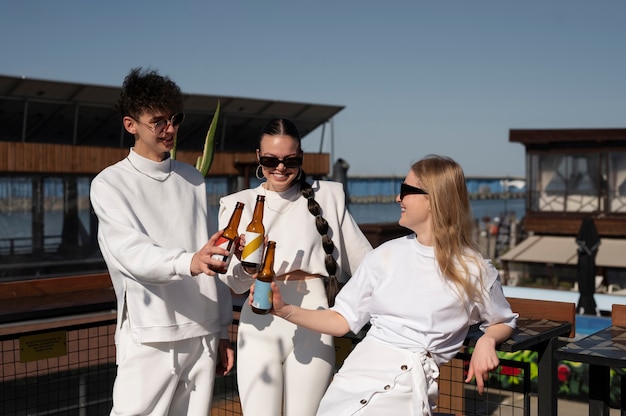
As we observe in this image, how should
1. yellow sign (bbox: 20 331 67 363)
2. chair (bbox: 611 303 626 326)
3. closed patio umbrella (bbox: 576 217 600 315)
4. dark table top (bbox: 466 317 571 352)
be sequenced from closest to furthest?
dark table top (bbox: 466 317 571 352), chair (bbox: 611 303 626 326), yellow sign (bbox: 20 331 67 363), closed patio umbrella (bbox: 576 217 600 315)

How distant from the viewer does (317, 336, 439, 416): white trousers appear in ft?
8.48

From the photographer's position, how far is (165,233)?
3.03 meters

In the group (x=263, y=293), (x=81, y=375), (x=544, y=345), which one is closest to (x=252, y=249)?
(x=263, y=293)

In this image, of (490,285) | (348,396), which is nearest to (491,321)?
(490,285)

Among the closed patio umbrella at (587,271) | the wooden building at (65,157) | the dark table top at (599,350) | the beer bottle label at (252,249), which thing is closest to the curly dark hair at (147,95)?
the beer bottle label at (252,249)

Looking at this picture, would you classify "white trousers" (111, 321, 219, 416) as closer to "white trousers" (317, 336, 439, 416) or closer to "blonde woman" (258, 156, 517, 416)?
"blonde woman" (258, 156, 517, 416)

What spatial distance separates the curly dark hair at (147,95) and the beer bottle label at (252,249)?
632 mm

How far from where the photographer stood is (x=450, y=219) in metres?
2.64

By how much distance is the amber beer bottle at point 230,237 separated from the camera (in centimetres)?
264

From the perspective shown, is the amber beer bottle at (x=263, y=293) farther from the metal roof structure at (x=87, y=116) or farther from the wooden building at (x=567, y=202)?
the wooden building at (x=567, y=202)

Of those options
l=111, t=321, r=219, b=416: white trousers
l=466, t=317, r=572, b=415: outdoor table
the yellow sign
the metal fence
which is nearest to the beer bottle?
l=111, t=321, r=219, b=416: white trousers

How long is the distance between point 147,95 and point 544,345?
1.90 m

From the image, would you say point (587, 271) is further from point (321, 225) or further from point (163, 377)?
point (163, 377)

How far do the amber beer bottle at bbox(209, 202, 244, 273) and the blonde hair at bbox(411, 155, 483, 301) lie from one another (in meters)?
0.70
